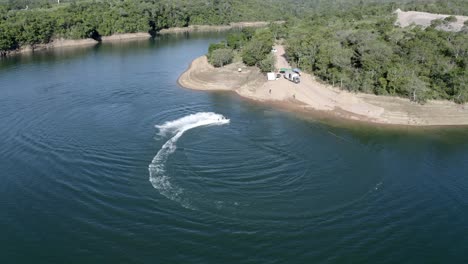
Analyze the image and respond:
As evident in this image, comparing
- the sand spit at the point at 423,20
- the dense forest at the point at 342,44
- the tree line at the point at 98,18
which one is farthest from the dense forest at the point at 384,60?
the tree line at the point at 98,18

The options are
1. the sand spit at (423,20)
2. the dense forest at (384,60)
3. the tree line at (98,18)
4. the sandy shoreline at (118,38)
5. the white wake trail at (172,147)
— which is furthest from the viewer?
the sandy shoreline at (118,38)

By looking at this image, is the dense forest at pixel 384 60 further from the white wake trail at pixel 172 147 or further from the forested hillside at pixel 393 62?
the white wake trail at pixel 172 147

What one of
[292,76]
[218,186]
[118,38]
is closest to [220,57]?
[292,76]

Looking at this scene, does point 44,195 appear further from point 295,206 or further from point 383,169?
point 383,169

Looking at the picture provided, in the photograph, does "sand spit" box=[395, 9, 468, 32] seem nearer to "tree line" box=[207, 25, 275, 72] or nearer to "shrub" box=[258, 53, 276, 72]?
"tree line" box=[207, 25, 275, 72]

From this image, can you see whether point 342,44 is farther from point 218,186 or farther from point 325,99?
point 218,186

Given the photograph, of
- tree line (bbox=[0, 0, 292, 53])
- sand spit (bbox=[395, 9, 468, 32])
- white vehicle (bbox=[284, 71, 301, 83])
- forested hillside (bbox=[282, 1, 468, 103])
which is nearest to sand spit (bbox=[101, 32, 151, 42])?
tree line (bbox=[0, 0, 292, 53])

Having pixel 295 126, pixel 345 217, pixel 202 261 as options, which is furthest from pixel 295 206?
pixel 295 126

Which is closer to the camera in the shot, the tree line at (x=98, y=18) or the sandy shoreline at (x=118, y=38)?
the tree line at (x=98, y=18)
